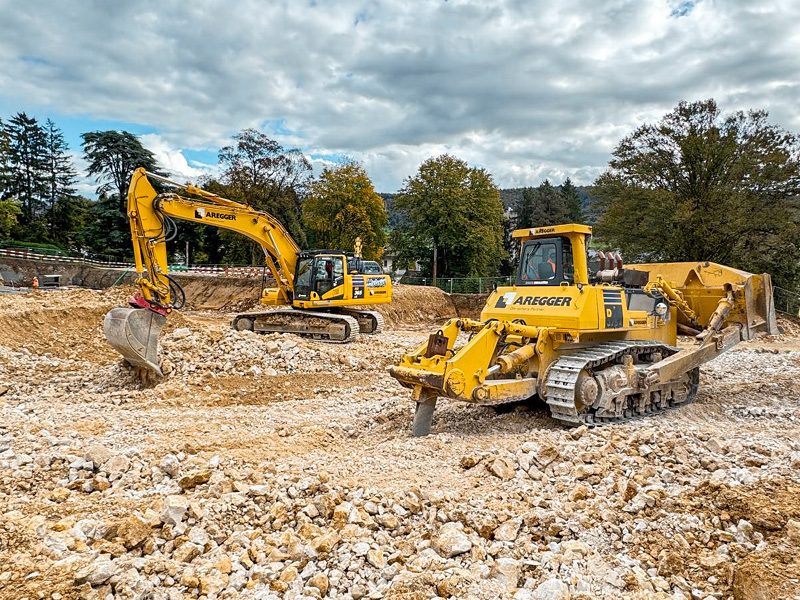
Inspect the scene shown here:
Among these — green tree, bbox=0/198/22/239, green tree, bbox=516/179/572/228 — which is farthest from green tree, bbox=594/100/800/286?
green tree, bbox=0/198/22/239

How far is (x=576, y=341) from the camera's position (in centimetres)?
627

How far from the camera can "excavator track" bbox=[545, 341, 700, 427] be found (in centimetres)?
594

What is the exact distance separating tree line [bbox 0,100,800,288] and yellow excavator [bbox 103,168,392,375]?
9749 mm

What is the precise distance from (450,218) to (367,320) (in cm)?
1807

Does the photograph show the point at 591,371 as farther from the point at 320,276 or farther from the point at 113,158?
the point at 113,158

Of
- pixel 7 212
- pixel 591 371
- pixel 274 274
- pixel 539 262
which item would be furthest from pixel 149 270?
pixel 7 212

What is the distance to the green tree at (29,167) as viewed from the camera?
41844 millimetres

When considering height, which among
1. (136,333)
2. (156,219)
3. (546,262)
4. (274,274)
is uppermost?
(156,219)

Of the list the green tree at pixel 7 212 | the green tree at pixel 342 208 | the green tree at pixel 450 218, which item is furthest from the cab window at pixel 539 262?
the green tree at pixel 7 212

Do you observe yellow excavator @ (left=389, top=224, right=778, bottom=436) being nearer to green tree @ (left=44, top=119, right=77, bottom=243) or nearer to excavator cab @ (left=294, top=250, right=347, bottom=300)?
Answer: excavator cab @ (left=294, top=250, right=347, bottom=300)

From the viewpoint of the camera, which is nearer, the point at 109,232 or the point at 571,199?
the point at 109,232

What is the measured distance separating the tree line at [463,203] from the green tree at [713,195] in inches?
1.7

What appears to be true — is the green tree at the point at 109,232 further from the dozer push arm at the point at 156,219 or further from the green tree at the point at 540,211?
the green tree at the point at 540,211

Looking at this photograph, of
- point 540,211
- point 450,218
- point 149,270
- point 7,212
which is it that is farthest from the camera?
point 540,211
